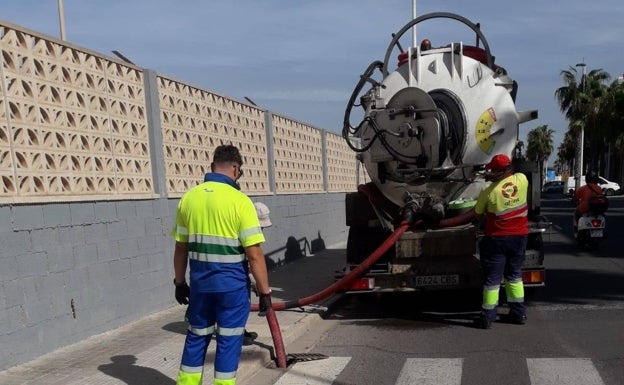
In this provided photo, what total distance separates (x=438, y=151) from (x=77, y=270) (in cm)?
401

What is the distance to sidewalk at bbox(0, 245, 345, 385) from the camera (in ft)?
16.3

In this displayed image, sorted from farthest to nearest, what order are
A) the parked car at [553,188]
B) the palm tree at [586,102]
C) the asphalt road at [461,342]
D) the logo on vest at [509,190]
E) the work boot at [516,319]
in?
the parked car at [553,188] → the palm tree at [586,102] → the work boot at [516,319] → the logo on vest at [509,190] → the asphalt road at [461,342]

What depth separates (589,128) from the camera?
43375 millimetres

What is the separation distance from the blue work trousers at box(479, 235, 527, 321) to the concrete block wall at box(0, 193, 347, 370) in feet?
13.1

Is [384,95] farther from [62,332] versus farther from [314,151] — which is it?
[314,151]

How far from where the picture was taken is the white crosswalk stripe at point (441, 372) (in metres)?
4.92

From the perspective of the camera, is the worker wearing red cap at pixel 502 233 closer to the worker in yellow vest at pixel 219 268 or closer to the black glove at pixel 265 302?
the black glove at pixel 265 302

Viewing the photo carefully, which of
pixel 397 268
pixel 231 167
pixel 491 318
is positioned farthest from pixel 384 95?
pixel 231 167

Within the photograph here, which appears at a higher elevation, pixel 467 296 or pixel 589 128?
pixel 589 128

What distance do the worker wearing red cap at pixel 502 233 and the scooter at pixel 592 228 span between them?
6976 millimetres

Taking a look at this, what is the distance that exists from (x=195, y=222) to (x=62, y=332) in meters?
2.64

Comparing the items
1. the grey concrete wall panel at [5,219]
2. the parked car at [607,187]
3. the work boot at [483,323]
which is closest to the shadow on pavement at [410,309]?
the work boot at [483,323]

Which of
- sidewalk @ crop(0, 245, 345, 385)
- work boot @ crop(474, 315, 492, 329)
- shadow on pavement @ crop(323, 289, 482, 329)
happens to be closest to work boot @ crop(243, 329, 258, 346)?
sidewalk @ crop(0, 245, 345, 385)

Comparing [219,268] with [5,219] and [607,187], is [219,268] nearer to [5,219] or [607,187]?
[5,219]
